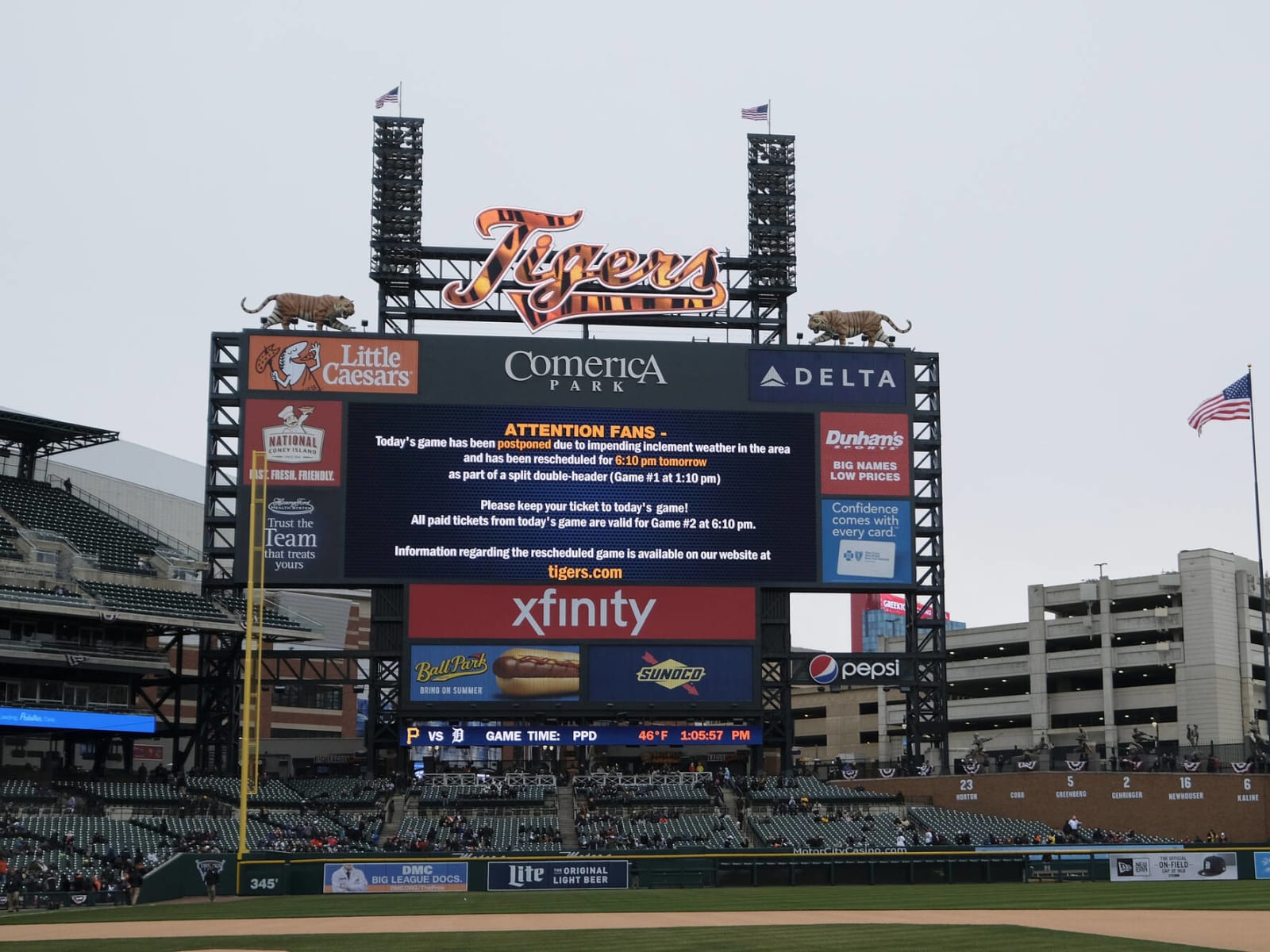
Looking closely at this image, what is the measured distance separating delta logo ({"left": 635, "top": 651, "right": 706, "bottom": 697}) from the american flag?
1744 cm

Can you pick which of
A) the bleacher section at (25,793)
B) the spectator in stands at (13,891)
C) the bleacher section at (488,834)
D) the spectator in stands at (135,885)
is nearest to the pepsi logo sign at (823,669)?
the bleacher section at (488,834)

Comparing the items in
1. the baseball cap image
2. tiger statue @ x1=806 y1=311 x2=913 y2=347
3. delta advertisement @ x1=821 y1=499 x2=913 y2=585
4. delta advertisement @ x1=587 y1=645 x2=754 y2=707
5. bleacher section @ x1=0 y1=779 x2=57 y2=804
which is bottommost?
the baseball cap image

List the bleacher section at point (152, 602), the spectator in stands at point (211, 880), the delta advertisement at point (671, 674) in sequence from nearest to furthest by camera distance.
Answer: the spectator in stands at point (211, 880) → the delta advertisement at point (671, 674) → the bleacher section at point (152, 602)

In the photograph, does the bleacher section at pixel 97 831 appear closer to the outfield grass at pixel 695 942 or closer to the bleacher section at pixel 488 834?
the bleacher section at pixel 488 834

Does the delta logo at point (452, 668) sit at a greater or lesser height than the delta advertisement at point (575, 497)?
lesser

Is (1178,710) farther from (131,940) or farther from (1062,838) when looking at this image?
(131,940)

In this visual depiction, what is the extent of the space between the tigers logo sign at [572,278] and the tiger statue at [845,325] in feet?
11.2

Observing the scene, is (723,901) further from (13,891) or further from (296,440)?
(296,440)

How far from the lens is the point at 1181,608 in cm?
7625

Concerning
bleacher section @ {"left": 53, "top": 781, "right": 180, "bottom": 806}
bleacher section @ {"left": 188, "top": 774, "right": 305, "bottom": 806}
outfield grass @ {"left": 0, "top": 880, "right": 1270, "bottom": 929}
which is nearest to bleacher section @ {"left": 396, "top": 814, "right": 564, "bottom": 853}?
bleacher section @ {"left": 188, "top": 774, "right": 305, "bottom": 806}

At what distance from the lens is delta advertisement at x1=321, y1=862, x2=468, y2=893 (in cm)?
3872

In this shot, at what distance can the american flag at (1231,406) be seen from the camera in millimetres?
47312

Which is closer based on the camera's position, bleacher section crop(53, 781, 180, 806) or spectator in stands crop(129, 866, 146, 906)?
spectator in stands crop(129, 866, 146, 906)

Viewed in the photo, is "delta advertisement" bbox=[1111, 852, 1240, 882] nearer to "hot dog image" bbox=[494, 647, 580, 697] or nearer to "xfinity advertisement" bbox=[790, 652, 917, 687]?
"xfinity advertisement" bbox=[790, 652, 917, 687]
